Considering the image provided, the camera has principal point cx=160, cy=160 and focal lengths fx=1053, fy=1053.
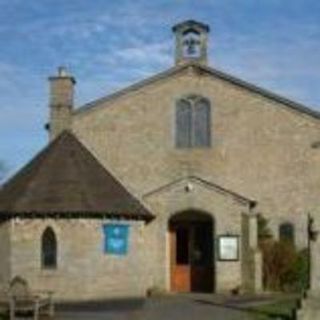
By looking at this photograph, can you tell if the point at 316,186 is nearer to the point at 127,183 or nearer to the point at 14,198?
the point at 127,183

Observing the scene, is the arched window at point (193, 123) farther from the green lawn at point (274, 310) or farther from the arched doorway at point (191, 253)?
the green lawn at point (274, 310)

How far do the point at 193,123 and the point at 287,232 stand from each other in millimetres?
5937

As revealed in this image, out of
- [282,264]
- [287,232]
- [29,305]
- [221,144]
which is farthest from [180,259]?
[29,305]

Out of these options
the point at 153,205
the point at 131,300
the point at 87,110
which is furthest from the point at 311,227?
the point at 87,110

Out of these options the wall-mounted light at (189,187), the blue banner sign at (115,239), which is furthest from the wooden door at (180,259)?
the blue banner sign at (115,239)

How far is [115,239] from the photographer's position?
38.7 metres

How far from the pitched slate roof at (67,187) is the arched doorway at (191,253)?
2288 mm

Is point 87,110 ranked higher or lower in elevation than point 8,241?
higher

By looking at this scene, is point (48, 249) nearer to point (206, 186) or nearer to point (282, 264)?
point (206, 186)

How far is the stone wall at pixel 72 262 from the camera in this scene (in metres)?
37.9

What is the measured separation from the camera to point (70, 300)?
37.6 metres

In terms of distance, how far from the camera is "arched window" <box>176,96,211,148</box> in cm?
4378

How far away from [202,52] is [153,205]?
307 inches

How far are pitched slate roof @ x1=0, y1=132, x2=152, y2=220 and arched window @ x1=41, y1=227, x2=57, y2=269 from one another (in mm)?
849
